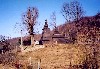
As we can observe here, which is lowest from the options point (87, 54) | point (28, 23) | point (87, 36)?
point (87, 54)

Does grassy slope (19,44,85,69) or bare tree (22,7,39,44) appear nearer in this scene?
grassy slope (19,44,85,69)

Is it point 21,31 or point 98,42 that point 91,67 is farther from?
point 21,31

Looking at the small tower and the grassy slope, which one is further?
the small tower

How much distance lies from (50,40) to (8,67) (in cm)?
3616

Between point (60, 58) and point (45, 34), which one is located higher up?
point (45, 34)

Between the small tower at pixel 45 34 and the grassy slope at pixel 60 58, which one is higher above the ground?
the small tower at pixel 45 34

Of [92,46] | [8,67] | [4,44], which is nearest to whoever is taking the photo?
[92,46]

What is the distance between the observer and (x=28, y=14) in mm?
57469

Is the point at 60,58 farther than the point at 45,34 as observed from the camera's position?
No

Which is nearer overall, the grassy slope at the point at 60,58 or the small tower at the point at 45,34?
the grassy slope at the point at 60,58

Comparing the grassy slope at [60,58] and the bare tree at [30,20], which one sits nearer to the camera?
the grassy slope at [60,58]

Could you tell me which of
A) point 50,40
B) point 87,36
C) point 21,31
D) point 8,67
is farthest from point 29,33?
point 87,36

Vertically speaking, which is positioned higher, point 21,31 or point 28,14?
point 28,14

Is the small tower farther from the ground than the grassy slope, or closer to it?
farther from the ground
